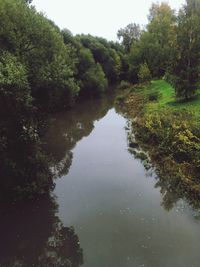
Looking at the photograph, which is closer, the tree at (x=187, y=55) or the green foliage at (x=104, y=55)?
the tree at (x=187, y=55)

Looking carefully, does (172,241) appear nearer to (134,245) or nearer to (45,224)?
(134,245)

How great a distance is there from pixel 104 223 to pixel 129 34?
260ft

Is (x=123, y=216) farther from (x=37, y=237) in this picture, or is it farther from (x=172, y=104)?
(x=172, y=104)

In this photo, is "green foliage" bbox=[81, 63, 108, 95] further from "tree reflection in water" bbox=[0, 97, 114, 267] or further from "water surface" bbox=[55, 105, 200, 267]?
"tree reflection in water" bbox=[0, 97, 114, 267]

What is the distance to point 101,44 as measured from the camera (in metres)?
66.2

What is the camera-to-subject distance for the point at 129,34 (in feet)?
291

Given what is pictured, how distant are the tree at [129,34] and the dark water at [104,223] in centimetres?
6794

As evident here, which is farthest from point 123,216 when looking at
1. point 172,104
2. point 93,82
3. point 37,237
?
point 93,82

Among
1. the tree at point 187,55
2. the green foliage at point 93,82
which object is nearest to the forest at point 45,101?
the tree at point 187,55

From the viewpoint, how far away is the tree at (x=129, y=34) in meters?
87.8

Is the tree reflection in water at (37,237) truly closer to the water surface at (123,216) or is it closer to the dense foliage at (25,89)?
the water surface at (123,216)

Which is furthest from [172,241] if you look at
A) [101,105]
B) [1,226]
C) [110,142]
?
[101,105]

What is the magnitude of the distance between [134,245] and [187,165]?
745 cm

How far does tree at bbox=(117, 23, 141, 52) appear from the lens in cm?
8781
